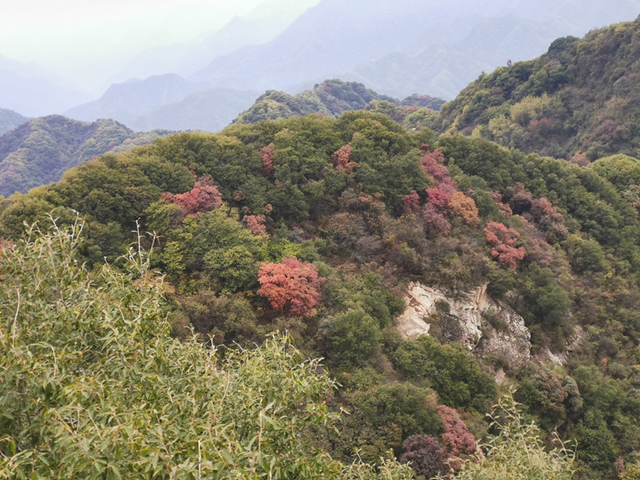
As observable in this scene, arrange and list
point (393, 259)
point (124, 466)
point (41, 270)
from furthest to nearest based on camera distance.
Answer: point (393, 259) < point (41, 270) < point (124, 466)

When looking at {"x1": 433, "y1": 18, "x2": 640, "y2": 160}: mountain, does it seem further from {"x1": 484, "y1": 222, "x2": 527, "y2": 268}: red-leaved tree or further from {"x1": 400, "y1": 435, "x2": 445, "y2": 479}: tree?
{"x1": 400, "y1": 435, "x2": 445, "y2": 479}: tree

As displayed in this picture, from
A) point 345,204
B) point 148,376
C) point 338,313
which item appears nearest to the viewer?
point 148,376

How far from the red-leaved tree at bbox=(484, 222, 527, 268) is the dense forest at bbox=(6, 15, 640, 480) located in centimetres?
13

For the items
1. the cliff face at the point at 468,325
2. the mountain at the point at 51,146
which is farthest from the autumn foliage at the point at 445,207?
the mountain at the point at 51,146

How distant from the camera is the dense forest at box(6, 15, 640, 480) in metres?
4.06

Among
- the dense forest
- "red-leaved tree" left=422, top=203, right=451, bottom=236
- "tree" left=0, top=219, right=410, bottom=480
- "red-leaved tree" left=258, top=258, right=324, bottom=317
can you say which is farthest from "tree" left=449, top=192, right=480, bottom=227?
"tree" left=0, top=219, right=410, bottom=480

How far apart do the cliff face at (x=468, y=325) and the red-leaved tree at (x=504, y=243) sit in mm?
2121

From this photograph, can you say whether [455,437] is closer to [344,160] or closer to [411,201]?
[411,201]

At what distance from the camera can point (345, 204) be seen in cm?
2050

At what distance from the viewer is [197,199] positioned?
714 inches

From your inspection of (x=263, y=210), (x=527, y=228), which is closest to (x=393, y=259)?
(x=263, y=210)

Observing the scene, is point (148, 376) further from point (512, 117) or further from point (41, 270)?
point (512, 117)

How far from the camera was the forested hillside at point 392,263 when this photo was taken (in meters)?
13.7

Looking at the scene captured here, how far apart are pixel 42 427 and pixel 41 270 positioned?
1881 mm
